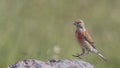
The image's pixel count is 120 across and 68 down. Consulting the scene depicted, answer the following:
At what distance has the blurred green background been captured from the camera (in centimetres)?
1184

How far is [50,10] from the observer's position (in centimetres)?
1430

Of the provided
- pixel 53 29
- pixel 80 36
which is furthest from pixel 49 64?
pixel 53 29

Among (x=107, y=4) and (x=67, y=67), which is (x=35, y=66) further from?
(x=107, y=4)

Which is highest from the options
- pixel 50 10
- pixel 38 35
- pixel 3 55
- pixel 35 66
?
pixel 50 10

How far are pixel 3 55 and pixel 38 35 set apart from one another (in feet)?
5.17

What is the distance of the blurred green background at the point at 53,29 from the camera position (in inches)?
466

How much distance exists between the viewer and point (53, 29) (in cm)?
1345

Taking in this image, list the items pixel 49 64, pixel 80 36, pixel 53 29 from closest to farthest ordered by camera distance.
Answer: pixel 49 64, pixel 80 36, pixel 53 29

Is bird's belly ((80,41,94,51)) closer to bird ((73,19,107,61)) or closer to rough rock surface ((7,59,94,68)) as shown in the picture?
bird ((73,19,107,61))

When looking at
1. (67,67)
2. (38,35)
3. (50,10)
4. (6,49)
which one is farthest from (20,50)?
(67,67)

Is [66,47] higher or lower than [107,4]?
lower

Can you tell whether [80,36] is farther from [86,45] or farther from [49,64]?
[49,64]

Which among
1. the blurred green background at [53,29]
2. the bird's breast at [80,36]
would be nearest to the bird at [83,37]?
the bird's breast at [80,36]

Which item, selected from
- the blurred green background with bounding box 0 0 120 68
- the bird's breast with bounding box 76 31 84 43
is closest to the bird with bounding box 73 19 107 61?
the bird's breast with bounding box 76 31 84 43
